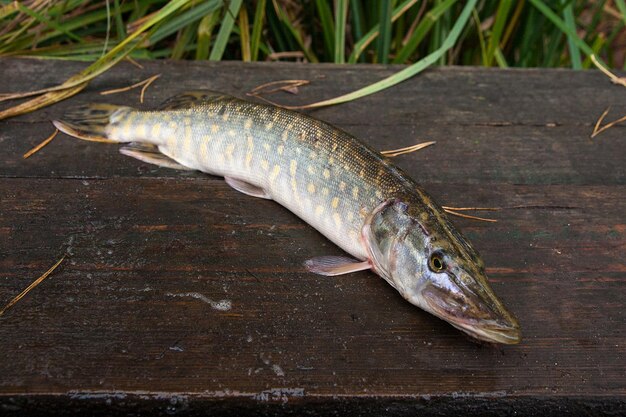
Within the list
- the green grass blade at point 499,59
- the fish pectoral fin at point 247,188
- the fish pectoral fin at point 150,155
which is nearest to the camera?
the fish pectoral fin at point 247,188

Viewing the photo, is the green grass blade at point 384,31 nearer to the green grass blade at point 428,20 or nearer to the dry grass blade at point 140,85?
the green grass blade at point 428,20

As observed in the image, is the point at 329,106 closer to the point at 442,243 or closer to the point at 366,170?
the point at 366,170

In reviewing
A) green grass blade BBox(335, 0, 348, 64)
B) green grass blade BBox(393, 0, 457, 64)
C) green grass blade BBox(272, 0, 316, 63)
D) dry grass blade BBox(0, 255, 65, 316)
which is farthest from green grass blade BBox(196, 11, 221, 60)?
dry grass blade BBox(0, 255, 65, 316)

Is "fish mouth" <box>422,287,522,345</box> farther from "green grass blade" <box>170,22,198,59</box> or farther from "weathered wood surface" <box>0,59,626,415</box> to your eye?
"green grass blade" <box>170,22,198,59</box>

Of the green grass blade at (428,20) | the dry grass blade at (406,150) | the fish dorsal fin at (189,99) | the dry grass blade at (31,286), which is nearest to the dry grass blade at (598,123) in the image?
the dry grass blade at (406,150)

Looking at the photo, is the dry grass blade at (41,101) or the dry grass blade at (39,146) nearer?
the dry grass blade at (39,146)

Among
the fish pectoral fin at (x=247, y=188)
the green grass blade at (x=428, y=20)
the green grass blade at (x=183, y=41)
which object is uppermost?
the green grass blade at (x=428, y=20)

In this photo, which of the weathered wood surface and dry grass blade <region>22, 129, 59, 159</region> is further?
dry grass blade <region>22, 129, 59, 159</region>
